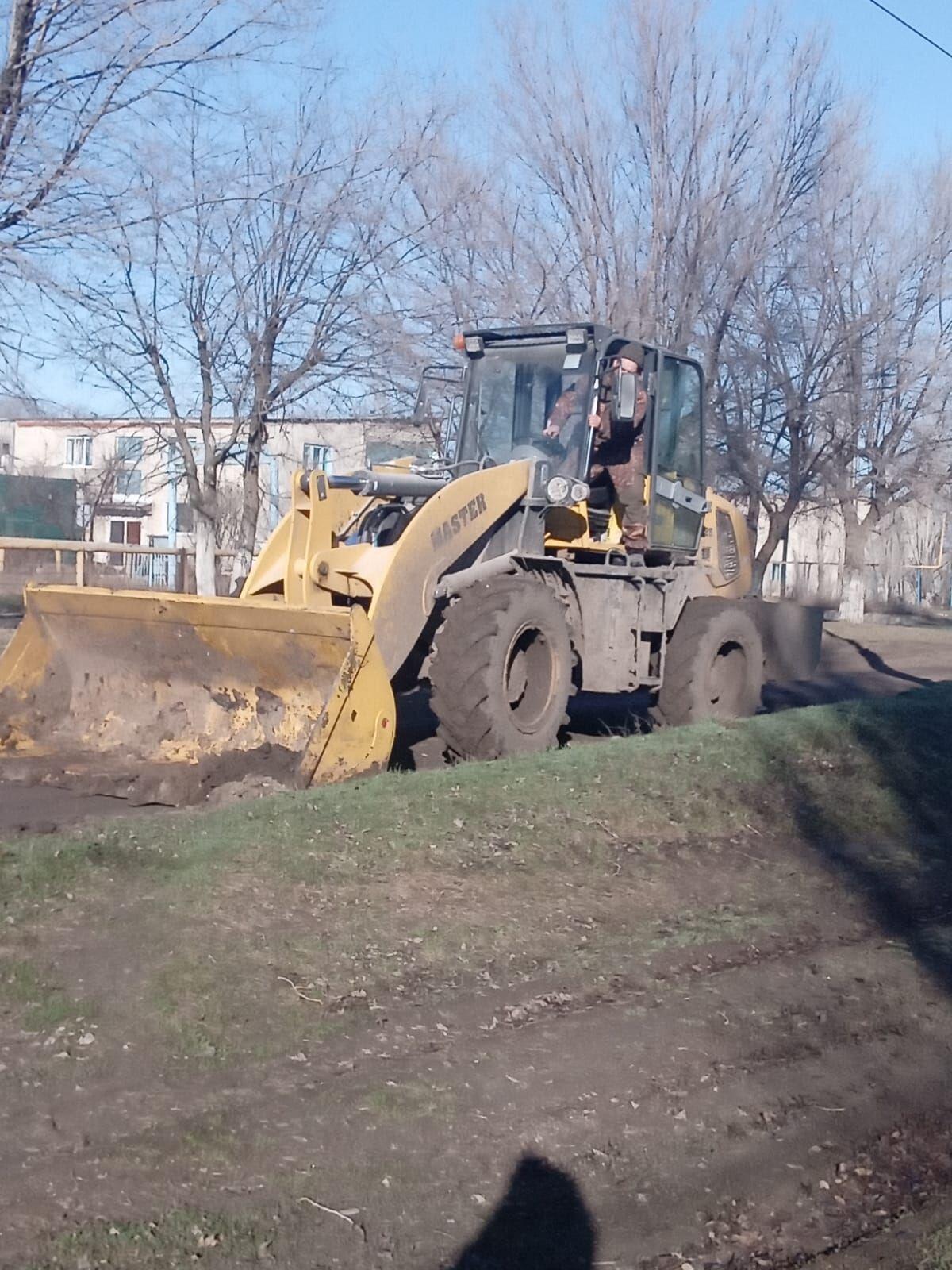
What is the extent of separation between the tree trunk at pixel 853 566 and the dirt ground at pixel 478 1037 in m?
21.5

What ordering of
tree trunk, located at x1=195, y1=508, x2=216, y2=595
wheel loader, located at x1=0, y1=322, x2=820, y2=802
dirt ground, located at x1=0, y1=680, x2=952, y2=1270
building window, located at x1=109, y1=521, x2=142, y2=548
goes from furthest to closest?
1. building window, located at x1=109, y1=521, x2=142, y2=548
2. tree trunk, located at x1=195, y1=508, x2=216, y2=595
3. wheel loader, located at x1=0, y1=322, x2=820, y2=802
4. dirt ground, located at x1=0, y1=680, x2=952, y2=1270

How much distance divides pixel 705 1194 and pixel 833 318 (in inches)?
890

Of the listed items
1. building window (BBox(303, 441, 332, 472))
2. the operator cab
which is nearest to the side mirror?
the operator cab

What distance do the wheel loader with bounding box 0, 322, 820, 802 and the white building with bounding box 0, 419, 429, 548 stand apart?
2.48 meters

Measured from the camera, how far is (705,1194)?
446 cm

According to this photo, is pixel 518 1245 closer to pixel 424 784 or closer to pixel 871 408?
pixel 424 784

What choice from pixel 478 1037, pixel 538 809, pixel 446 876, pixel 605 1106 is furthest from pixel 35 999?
pixel 538 809

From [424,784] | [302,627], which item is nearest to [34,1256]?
[424,784]

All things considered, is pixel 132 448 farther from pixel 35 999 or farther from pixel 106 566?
pixel 35 999

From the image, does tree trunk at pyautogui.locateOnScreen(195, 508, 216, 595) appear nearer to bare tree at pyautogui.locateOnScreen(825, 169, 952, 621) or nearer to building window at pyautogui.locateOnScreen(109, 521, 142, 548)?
bare tree at pyautogui.locateOnScreen(825, 169, 952, 621)

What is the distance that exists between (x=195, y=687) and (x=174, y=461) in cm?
1394

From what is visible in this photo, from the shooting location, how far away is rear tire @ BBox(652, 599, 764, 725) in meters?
12.4

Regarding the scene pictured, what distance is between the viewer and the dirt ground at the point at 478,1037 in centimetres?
420

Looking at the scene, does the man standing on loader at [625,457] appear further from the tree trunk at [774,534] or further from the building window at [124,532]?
the building window at [124,532]
